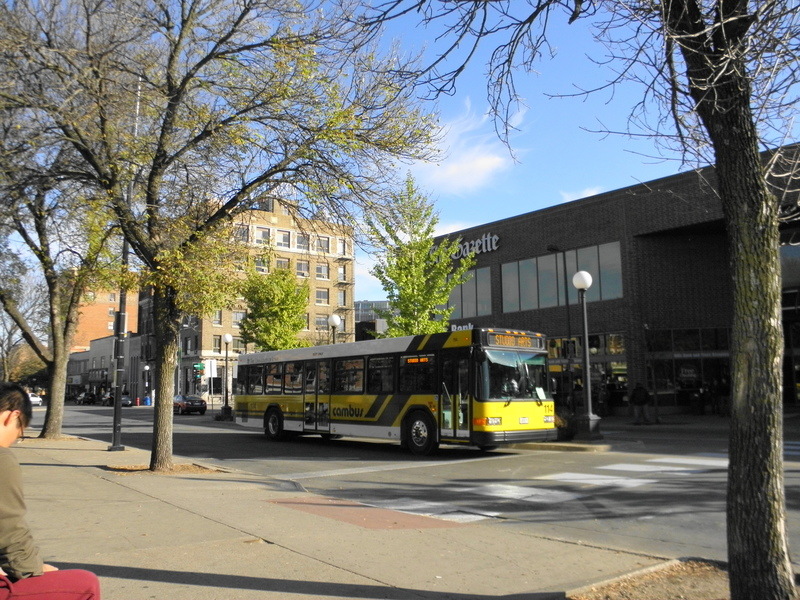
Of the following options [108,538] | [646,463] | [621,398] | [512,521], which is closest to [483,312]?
[621,398]

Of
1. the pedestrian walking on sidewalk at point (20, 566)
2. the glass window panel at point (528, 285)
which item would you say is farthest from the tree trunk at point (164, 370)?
the glass window panel at point (528, 285)

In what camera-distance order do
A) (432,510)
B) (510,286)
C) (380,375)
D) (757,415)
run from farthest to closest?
(510,286) → (380,375) → (432,510) → (757,415)

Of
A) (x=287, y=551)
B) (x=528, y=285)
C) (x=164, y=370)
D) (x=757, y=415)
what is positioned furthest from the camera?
(x=528, y=285)

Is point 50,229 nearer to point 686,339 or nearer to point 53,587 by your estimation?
point 53,587

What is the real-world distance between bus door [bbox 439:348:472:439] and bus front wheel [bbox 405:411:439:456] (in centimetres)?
33

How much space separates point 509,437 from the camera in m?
15.3

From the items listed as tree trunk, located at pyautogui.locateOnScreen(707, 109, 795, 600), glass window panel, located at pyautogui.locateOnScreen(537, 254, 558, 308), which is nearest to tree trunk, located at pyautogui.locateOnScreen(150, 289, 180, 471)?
tree trunk, located at pyautogui.locateOnScreen(707, 109, 795, 600)

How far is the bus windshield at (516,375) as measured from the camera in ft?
50.9

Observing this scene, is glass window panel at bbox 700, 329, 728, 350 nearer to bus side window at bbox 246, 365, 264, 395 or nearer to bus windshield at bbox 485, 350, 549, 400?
bus windshield at bbox 485, 350, 549, 400

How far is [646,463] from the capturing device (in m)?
14.1

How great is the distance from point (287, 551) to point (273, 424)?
640 inches

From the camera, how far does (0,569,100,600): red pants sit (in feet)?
9.32

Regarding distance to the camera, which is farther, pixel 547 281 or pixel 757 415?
pixel 547 281

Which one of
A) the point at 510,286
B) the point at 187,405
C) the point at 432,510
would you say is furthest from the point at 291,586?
the point at 187,405
